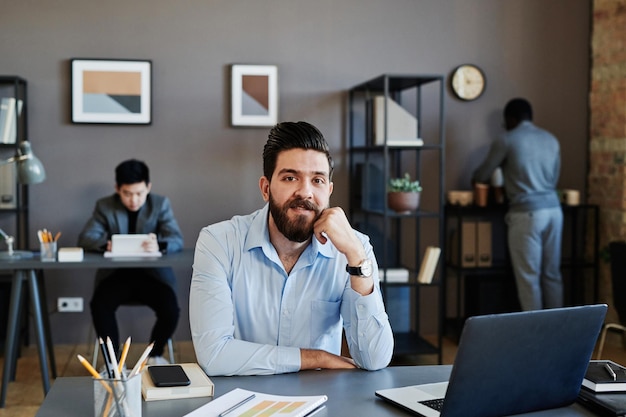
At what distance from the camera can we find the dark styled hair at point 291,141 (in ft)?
7.47

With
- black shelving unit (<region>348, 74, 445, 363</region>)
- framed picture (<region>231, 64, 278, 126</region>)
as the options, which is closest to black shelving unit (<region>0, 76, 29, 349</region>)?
framed picture (<region>231, 64, 278, 126</region>)

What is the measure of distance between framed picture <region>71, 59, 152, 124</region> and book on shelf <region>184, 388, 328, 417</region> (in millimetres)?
3794

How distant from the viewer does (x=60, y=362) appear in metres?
5.03

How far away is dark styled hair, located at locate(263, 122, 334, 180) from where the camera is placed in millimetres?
2277

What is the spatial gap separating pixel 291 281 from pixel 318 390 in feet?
1.77

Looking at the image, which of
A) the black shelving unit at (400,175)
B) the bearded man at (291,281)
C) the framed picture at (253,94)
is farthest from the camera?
the framed picture at (253,94)

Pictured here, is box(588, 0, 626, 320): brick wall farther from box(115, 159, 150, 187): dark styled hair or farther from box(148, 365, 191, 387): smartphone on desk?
box(148, 365, 191, 387): smartphone on desk

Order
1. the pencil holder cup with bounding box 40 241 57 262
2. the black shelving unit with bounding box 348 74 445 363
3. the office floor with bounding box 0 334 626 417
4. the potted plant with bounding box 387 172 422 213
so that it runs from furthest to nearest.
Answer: the black shelving unit with bounding box 348 74 445 363
the potted plant with bounding box 387 172 422 213
the pencil holder cup with bounding box 40 241 57 262
the office floor with bounding box 0 334 626 417

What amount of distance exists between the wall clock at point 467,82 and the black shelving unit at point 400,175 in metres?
0.13

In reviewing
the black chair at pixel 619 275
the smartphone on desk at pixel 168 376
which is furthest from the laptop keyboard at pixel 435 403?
the black chair at pixel 619 275

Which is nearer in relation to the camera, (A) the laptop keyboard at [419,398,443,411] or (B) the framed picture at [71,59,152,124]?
(A) the laptop keyboard at [419,398,443,411]

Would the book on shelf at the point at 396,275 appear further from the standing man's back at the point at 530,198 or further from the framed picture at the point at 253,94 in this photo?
the framed picture at the point at 253,94

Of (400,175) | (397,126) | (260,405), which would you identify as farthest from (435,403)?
(400,175)

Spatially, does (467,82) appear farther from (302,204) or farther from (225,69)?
(302,204)
